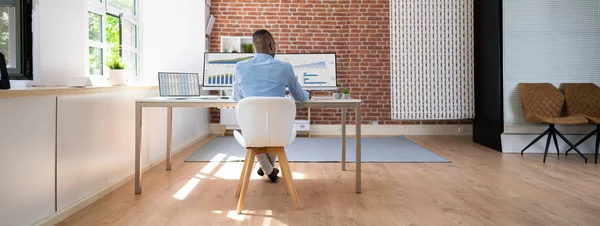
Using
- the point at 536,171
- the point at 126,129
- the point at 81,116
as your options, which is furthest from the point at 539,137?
the point at 81,116

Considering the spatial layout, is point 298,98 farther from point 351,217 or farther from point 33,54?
point 33,54

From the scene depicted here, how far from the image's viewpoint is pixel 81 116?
9.62 ft

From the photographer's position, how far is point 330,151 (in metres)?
5.57

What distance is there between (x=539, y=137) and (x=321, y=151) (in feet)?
7.70

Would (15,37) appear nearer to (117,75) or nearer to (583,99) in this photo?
(117,75)

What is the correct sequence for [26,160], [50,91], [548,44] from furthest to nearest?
[548,44], [50,91], [26,160]

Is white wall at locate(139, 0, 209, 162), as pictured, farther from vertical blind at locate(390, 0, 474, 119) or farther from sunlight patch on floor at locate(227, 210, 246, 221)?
vertical blind at locate(390, 0, 474, 119)

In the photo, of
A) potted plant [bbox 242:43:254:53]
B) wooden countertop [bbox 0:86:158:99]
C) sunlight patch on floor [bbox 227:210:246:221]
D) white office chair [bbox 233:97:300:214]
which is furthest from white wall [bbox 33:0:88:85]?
potted plant [bbox 242:43:254:53]

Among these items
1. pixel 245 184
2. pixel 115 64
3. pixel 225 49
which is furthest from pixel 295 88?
pixel 225 49

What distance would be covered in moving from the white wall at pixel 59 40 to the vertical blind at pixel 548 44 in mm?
4433

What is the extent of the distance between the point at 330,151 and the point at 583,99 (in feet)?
9.26

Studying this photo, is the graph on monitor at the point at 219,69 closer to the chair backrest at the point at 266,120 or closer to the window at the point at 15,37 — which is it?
the chair backrest at the point at 266,120

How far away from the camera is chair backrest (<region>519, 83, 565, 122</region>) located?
5.32 m

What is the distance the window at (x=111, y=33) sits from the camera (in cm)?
410
